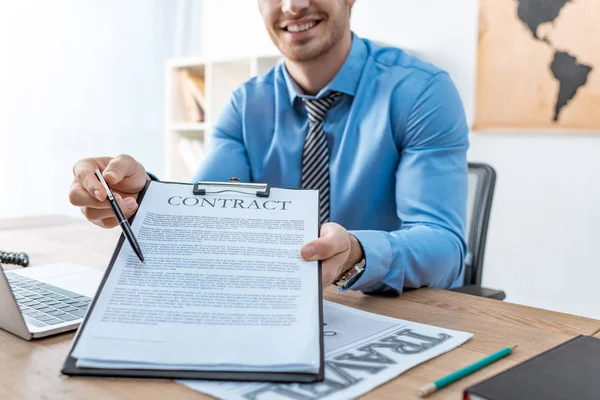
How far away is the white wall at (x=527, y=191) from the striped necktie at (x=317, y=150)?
1096 mm

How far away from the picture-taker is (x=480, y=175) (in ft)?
4.85

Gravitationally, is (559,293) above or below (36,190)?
below

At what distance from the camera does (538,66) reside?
6.89 feet

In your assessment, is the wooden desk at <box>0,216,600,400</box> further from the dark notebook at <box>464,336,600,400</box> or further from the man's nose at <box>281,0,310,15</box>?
the man's nose at <box>281,0,310,15</box>

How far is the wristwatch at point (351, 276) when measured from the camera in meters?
0.84

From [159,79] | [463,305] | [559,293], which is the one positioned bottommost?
[559,293]

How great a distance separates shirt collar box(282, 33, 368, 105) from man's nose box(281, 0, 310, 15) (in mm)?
152

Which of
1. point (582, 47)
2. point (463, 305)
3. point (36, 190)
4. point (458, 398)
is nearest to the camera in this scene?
point (458, 398)

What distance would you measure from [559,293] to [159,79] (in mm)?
2174

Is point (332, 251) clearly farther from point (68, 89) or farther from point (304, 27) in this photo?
point (68, 89)

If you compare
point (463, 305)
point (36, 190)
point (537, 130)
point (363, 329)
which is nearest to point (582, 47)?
point (537, 130)

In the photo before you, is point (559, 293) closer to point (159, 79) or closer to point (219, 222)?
point (219, 222)

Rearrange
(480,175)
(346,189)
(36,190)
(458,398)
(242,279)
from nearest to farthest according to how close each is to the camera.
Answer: (458,398)
(242,279)
(346,189)
(480,175)
(36,190)

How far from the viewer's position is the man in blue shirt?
1.18m
